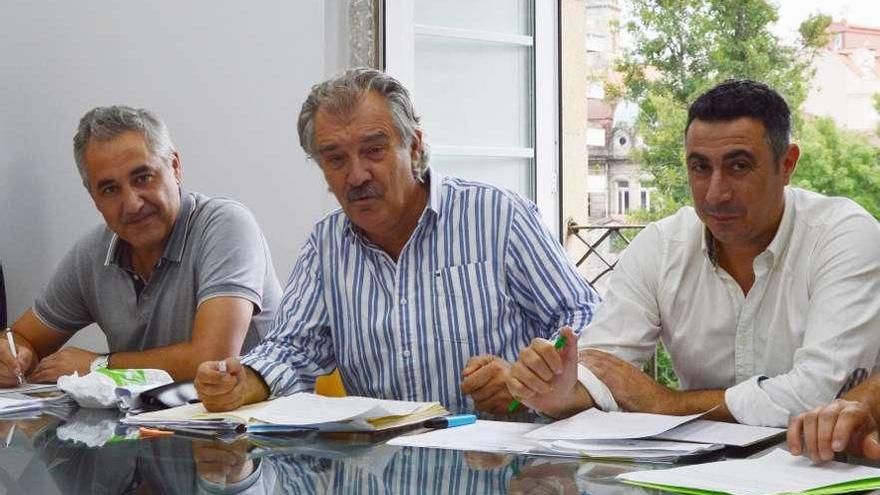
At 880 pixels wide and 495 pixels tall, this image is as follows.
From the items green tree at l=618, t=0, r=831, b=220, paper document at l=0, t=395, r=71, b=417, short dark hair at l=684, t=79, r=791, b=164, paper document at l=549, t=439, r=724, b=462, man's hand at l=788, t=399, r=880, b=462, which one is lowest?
paper document at l=0, t=395, r=71, b=417

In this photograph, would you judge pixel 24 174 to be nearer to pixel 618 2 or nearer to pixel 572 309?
pixel 572 309

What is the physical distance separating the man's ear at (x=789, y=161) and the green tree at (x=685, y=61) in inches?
240

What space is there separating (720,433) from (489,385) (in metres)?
0.42

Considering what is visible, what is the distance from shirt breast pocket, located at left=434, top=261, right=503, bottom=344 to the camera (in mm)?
2146

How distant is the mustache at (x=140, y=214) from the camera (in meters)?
2.60

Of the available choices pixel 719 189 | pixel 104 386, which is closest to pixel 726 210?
pixel 719 189

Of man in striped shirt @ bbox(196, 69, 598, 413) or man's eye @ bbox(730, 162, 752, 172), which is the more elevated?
man's eye @ bbox(730, 162, 752, 172)

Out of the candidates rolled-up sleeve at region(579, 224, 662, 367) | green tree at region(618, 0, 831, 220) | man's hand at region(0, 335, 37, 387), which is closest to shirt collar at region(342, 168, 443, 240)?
rolled-up sleeve at region(579, 224, 662, 367)

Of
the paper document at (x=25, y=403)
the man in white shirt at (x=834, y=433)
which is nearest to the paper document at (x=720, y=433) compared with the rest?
the man in white shirt at (x=834, y=433)

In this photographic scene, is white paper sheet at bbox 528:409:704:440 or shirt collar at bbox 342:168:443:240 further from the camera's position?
shirt collar at bbox 342:168:443:240

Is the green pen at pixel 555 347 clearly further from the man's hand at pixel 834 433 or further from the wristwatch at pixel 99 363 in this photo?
the wristwatch at pixel 99 363

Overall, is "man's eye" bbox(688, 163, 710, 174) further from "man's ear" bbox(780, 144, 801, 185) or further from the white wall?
the white wall

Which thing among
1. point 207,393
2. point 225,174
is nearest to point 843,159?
point 225,174

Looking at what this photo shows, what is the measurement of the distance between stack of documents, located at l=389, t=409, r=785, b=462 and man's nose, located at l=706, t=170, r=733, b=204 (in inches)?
19.1
